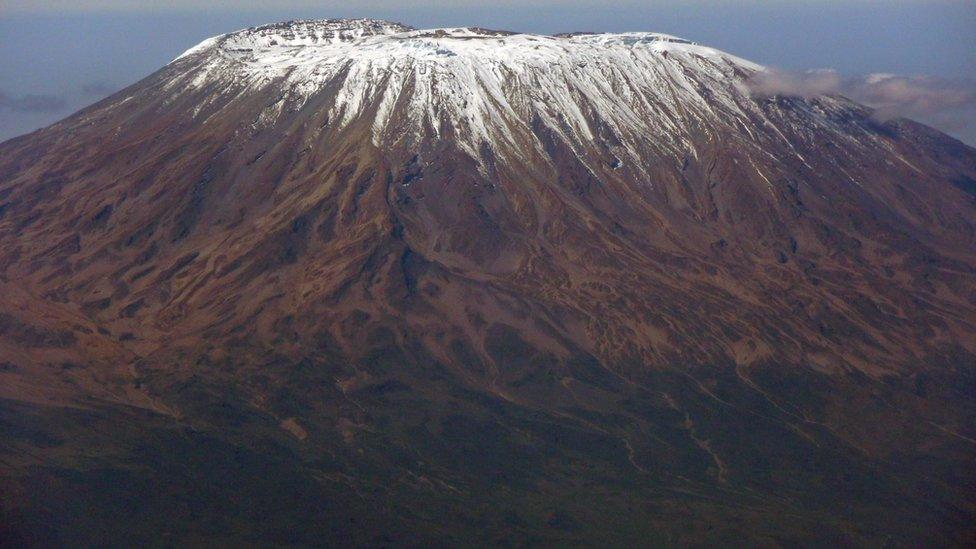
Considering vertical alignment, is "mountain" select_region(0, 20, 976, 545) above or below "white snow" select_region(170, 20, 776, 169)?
below

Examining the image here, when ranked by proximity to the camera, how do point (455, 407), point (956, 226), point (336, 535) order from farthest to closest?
1. point (956, 226)
2. point (455, 407)
3. point (336, 535)

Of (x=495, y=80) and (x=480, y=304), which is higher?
(x=495, y=80)

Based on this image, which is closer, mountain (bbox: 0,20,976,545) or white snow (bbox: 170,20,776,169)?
mountain (bbox: 0,20,976,545)

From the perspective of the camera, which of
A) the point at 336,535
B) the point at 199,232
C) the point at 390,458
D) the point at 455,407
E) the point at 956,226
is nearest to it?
the point at 336,535

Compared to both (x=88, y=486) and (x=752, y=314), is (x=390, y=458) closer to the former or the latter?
(x=88, y=486)

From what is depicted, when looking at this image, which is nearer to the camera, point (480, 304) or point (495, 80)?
point (480, 304)

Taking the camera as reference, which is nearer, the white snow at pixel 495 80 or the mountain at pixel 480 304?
the mountain at pixel 480 304

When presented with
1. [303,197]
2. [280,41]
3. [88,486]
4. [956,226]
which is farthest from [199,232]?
[956,226]

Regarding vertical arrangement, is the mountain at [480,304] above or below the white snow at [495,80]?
below
